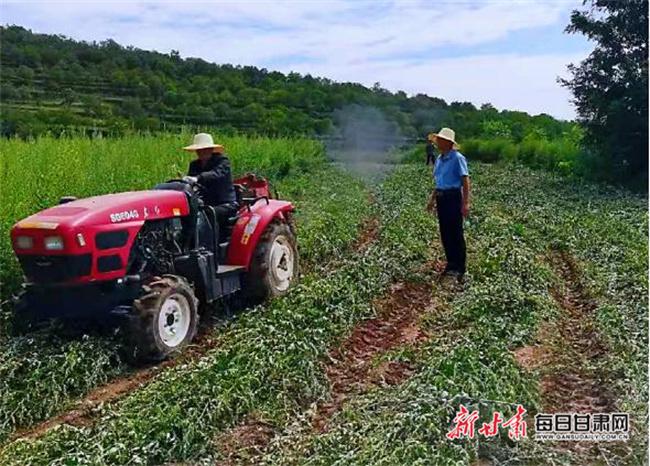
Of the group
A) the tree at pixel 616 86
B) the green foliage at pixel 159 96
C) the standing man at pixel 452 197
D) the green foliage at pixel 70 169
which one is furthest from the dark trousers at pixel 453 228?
the tree at pixel 616 86

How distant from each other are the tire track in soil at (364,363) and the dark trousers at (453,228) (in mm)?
439

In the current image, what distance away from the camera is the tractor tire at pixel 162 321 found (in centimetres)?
472

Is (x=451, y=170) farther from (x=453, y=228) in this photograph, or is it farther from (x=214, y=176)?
(x=214, y=176)

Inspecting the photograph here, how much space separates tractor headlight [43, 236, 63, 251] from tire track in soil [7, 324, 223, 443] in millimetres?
924

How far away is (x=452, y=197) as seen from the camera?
24.1 ft

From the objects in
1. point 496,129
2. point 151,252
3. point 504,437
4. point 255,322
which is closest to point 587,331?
point 504,437

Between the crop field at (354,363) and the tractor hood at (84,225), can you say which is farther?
the tractor hood at (84,225)

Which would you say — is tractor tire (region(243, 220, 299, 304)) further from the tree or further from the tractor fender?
the tree

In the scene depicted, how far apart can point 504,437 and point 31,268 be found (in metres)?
3.11

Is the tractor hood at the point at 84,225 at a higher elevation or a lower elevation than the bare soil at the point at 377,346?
higher

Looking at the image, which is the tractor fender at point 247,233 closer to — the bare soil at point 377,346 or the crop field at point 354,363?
the crop field at point 354,363

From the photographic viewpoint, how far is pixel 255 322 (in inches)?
221

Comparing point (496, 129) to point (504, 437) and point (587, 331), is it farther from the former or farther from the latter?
point (504, 437)

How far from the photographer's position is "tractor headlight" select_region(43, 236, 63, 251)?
14.8 feet
